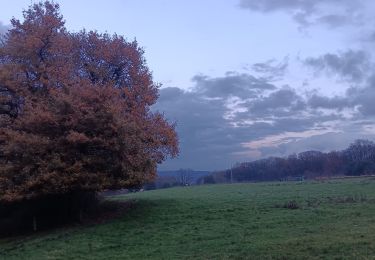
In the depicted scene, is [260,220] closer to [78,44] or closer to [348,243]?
[348,243]

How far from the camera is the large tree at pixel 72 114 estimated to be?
106 feet

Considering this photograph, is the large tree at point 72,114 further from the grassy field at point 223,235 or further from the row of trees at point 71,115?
the grassy field at point 223,235

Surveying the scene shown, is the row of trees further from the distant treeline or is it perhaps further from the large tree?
the distant treeline

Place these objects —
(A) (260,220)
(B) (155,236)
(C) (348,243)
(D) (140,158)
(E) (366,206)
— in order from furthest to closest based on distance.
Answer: (D) (140,158) < (E) (366,206) < (A) (260,220) < (B) (155,236) < (C) (348,243)

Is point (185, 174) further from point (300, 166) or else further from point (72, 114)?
point (72, 114)

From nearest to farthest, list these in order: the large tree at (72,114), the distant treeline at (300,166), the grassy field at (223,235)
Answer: the grassy field at (223,235)
the large tree at (72,114)
the distant treeline at (300,166)

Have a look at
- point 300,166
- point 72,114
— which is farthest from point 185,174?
point 72,114

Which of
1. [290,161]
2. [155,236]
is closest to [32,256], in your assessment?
[155,236]

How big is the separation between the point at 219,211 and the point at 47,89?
14342 mm

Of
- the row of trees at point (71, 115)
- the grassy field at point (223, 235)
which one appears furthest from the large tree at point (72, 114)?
the grassy field at point (223, 235)

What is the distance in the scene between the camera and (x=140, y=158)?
3491cm

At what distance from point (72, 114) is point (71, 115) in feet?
0.33

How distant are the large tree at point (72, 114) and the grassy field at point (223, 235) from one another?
334 cm

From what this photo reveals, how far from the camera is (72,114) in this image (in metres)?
33.1
